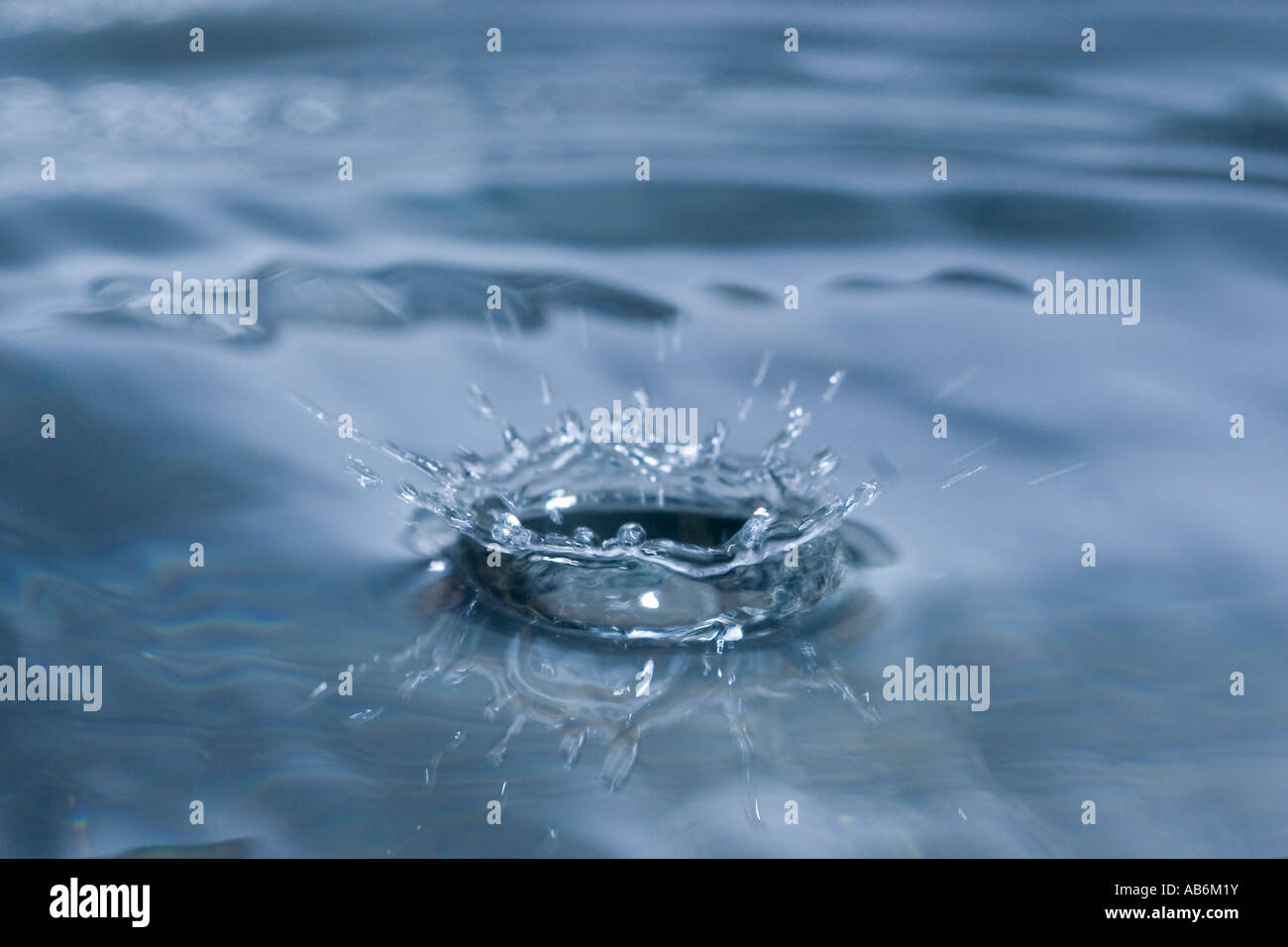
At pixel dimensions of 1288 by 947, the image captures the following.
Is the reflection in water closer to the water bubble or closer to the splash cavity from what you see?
the splash cavity

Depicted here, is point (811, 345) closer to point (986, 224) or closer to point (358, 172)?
point (986, 224)

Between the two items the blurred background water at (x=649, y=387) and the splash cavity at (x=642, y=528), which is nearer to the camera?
the blurred background water at (x=649, y=387)

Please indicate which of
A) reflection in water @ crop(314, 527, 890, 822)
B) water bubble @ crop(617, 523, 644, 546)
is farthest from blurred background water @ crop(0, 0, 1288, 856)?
water bubble @ crop(617, 523, 644, 546)

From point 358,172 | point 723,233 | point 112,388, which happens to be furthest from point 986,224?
point 112,388

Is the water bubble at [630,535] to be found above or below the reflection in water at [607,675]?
above

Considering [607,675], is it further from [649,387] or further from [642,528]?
[649,387]

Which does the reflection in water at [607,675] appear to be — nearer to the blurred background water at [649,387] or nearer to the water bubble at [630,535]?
the blurred background water at [649,387]

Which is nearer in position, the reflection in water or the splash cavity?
the reflection in water

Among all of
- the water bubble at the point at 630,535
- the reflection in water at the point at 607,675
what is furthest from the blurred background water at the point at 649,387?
the water bubble at the point at 630,535
